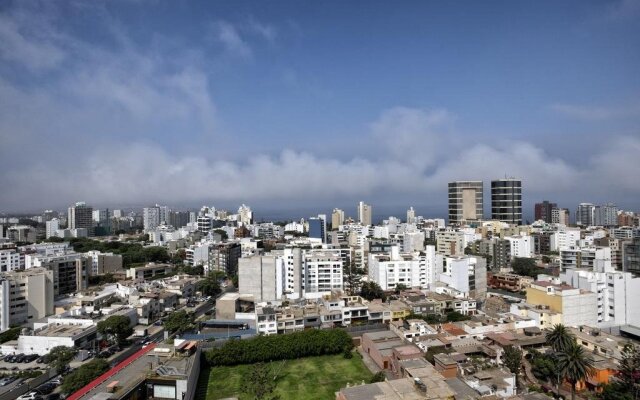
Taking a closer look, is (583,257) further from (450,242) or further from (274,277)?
(274,277)

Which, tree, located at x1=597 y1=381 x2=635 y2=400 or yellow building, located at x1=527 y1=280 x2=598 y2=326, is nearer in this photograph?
tree, located at x1=597 y1=381 x2=635 y2=400

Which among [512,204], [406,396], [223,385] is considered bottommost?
[223,385]

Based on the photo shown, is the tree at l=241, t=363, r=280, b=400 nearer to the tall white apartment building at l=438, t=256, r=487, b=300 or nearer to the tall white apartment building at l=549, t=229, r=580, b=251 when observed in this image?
the tall white apartment building at l=438, t=256, r=487, b=300

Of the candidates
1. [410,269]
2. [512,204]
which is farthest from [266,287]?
[512,204]

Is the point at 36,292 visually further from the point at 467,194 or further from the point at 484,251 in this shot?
the point at 467,194

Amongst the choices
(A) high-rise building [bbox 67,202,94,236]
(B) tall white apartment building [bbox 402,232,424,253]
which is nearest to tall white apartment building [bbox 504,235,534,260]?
(B) tall white apartment building [bbox 402,232,424,253]

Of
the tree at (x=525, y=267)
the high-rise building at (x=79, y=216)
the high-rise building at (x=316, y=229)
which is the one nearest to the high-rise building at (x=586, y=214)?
the tree at (x=525, y=267)
